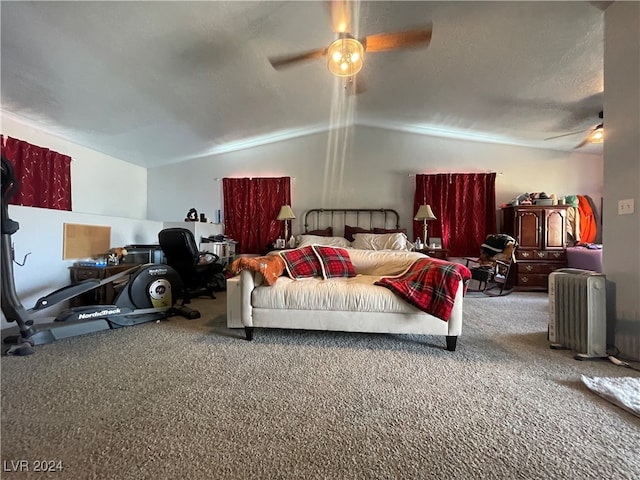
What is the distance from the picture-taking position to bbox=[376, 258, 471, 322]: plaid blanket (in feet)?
6.29

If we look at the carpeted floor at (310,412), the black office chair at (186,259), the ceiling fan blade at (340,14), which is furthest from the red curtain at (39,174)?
the ceiling fan blade at (340,14)

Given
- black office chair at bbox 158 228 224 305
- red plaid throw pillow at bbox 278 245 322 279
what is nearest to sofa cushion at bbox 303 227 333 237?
black office chair at bbox 158 228 224 305

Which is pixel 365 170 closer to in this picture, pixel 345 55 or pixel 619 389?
pixel 345 55

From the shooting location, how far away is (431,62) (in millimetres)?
2881

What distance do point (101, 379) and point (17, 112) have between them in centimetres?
347

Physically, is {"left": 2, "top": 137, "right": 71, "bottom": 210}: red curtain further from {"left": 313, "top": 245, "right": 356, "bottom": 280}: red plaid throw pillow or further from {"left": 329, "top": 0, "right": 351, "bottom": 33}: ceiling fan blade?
{"left": 329, "top": 0, "right": 351, "bottom": 33}: ceiling fan blade

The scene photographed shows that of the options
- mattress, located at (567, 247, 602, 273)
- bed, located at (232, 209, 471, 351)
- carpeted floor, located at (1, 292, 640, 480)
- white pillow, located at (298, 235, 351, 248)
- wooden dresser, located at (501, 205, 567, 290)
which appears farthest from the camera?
white pillow, located at (298, 235, 351, 248)

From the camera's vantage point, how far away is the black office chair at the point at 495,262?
3.99 metres

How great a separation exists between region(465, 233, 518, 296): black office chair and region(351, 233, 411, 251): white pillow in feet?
3.66

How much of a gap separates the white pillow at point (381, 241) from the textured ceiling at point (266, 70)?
1.95 meters

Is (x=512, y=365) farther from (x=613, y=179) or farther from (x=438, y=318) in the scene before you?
(x=613, y=179)

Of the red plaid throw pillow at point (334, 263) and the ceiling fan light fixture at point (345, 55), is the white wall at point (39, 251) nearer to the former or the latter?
the red plaid throw pillow at point (334, 263)

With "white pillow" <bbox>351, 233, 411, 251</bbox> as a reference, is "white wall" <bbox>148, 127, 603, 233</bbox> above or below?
above

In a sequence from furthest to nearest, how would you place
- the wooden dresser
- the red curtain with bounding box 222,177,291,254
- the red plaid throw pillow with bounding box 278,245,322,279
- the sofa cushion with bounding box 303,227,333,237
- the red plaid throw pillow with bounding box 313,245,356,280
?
the red curtain with bounding box 222,177,291,254 < the sofa cushion with bounding box 303,227,333,237 < the wooden dresser < the red plaid throw pillow with bounding box 313,245,356,280 < the red plaid throw pillow with bounding box 278,245,322,279
